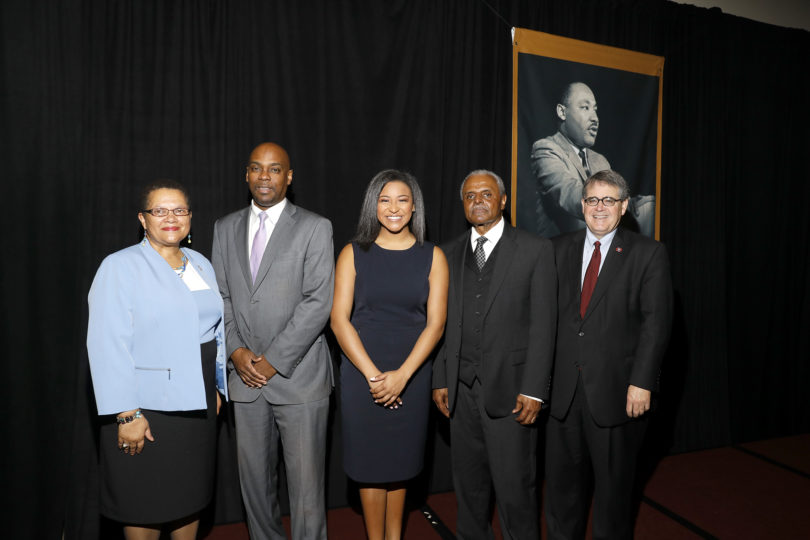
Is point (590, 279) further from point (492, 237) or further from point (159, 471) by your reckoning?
point (159, 471)

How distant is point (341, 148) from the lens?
9.98 feet

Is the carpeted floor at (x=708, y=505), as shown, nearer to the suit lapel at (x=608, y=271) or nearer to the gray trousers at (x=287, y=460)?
the gray trousers at (x=287, y=460)

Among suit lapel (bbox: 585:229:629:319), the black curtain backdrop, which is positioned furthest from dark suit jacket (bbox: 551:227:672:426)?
the black curtain backdrop

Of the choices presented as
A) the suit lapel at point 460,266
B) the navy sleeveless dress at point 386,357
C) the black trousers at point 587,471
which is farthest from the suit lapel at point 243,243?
the black trousers at point 587,471

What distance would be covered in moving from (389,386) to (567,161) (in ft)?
7.58

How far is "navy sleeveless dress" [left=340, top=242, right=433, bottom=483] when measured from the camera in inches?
84.9

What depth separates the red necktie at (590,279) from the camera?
2.28 m

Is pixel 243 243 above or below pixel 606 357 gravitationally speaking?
above

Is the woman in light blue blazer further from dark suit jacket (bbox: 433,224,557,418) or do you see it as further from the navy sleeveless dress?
dark suit jacket (bbox: 433,224,557,418)

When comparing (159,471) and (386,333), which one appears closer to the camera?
(159,471)

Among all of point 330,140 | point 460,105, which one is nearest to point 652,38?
point 460,105

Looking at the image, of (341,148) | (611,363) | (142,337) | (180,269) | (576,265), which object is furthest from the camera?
(341,148)

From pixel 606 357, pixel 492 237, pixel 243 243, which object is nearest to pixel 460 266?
pixel 492 237

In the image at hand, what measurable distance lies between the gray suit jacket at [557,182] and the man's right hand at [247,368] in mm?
2226
